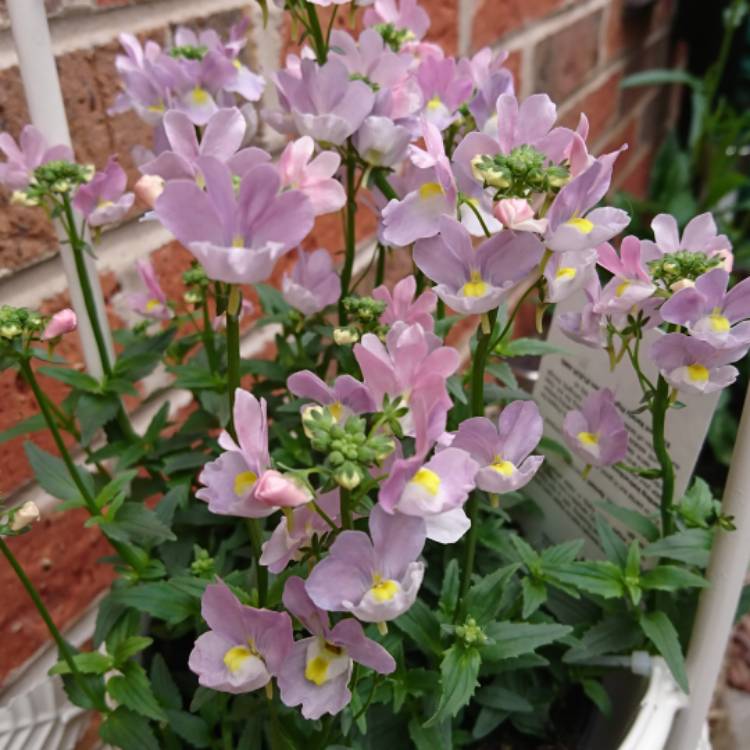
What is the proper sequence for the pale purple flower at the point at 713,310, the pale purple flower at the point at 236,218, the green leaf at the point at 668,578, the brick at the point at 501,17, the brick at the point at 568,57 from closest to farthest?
the pale purple flower at the point at 236,218
the pale purple flower at the point at 713,310
the green leaf at the point at 668,578
the brick at the point at 501,17
the brick at the point at 568,57

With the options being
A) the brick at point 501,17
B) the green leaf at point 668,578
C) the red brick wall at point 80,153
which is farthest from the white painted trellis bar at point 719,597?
the brick at point 501,17

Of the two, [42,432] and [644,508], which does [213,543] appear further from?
[644,508]

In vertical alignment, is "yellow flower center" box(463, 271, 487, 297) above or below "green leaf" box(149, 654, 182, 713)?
above

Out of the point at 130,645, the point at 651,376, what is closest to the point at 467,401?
the point at 651,376

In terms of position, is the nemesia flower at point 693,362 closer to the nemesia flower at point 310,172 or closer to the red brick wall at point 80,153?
the nemesia flower at point 310,172

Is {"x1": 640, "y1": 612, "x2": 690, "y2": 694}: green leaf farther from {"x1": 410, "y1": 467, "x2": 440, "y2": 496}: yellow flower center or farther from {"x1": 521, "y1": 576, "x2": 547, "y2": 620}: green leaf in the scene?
{"x1": 410, "y1": 467, "x2": 440, "y2": 496}: yellow flower center

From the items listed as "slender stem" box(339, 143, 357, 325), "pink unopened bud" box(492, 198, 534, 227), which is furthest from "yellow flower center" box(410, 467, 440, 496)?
"slender stem" box(339, 143, 357, 325)

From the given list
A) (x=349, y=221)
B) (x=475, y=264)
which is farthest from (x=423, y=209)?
(x=349, y=221)

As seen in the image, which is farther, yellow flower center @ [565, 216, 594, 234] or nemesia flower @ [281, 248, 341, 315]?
nemesia flower @ [281, 248, 341, 315]
